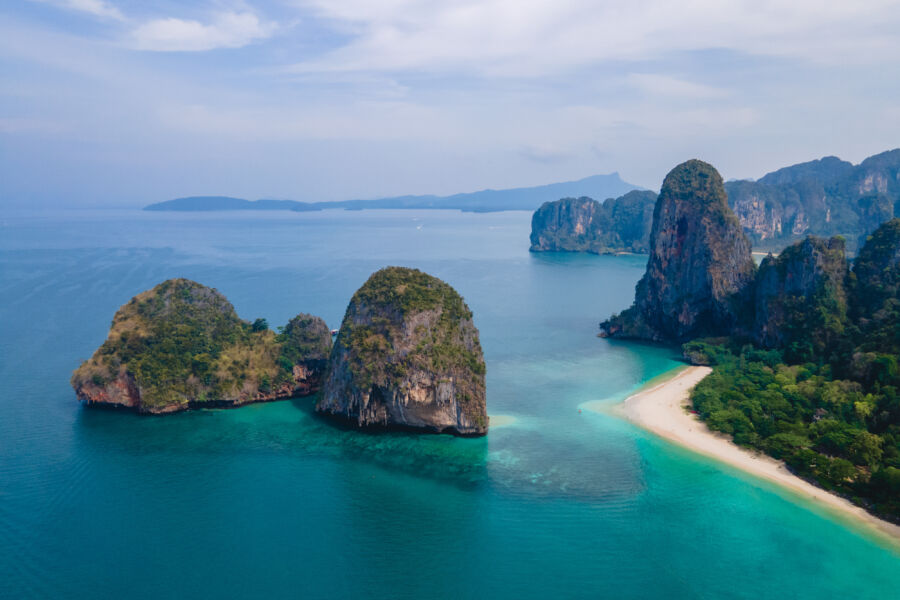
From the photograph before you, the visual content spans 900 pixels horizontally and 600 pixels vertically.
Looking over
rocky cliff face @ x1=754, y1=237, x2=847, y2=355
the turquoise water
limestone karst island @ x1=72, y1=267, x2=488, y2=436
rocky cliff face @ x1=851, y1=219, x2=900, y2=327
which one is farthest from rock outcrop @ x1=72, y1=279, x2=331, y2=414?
rocky cliff face @ x1=851, y1=219, x2=900, y2=327

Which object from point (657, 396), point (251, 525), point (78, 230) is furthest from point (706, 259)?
point (78, 230)

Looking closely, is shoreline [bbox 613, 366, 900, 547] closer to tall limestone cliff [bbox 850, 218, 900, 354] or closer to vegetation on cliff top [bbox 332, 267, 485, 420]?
tall limestone cliff [bbox 850, 218, 900, 354]

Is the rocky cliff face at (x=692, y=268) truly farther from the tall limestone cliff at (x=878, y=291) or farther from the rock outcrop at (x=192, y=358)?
the rock outcrop at (x=192, y=358)

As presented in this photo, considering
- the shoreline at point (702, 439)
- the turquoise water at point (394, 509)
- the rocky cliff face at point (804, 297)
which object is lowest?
the turquoise water at point (394, 509)

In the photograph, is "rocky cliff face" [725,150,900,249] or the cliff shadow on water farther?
"rocky cliff face" [725,150,900,249]

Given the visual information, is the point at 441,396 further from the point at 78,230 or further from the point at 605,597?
the point at 78,230

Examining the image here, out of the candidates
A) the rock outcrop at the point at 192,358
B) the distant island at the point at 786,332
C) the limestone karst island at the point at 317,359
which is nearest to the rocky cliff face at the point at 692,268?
the distant island at the point at 786,332
